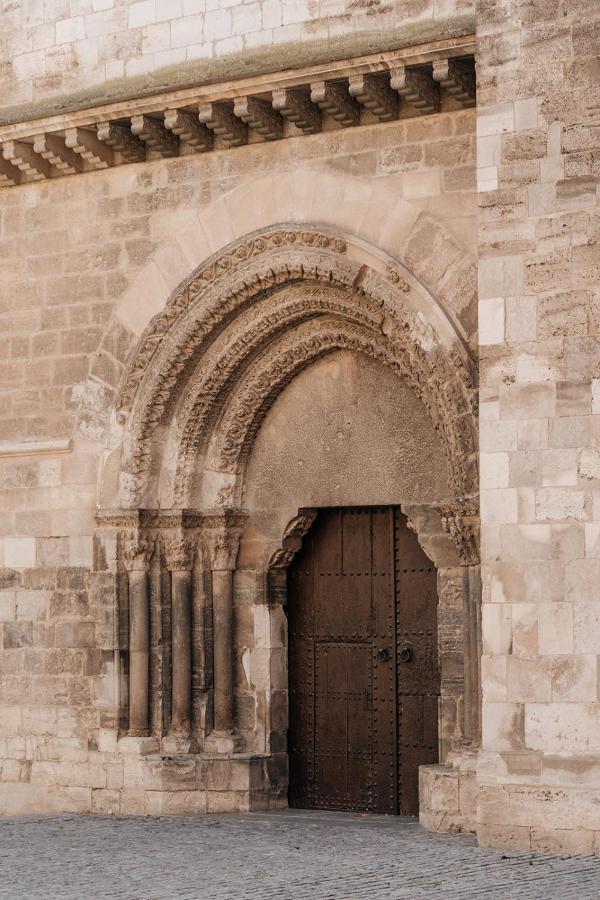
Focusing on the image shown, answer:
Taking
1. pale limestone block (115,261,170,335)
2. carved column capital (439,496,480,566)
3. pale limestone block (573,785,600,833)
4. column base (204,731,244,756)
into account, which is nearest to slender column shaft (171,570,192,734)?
column base (204,731,244,756)

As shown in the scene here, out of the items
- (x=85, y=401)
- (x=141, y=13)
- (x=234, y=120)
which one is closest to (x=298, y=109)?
(x=234, y=120)

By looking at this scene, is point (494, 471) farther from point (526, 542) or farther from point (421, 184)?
point (421, 184)

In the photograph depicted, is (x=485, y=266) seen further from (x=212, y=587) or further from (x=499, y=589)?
(x=212, y=587)

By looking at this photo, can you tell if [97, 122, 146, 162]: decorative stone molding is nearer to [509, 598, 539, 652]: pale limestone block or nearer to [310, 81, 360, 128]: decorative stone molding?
[310, 81, 360, 128]: decorative stone molding

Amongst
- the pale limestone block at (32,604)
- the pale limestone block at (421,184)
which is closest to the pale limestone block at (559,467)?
the pale limestone block at (421,184)

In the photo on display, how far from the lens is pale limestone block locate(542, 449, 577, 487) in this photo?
8961 millimetres

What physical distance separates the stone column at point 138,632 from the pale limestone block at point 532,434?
130 inches

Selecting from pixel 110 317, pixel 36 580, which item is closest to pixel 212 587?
pixel 36 580

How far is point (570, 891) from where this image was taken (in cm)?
775

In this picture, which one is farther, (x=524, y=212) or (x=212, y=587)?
(x=212, y=587)

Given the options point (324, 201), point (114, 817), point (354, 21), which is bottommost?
point (114, 817)

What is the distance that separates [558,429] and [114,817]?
4.20 meters

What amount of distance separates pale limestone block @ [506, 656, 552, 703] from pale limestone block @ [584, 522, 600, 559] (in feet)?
2.04

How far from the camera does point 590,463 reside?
29.2 feet
